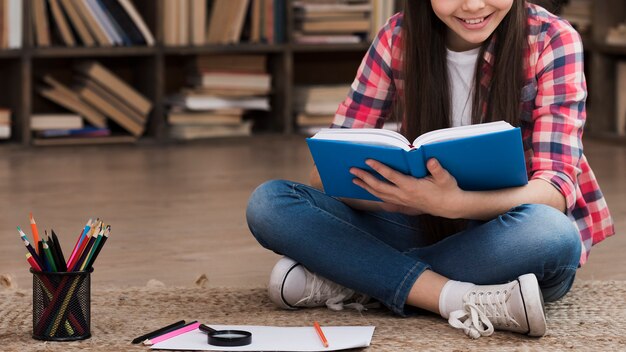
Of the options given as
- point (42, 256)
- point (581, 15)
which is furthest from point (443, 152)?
point (581, 15)

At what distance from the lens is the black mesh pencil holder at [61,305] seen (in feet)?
5.03

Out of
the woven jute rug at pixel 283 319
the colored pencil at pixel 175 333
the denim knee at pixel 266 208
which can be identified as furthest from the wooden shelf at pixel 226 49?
the colored pencil at pixel 175 333

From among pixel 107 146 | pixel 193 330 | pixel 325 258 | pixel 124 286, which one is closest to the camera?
pixel 193 330

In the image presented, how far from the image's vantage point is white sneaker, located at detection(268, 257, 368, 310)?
1.77m

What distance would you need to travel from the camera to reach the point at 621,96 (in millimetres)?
4262

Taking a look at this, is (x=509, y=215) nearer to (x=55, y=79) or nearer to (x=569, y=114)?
(x=569, y=114)

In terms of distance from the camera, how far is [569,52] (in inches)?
66.9

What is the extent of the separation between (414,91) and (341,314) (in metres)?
0.35

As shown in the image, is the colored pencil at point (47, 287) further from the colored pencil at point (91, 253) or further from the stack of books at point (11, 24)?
the stack of books at point (11, 24)

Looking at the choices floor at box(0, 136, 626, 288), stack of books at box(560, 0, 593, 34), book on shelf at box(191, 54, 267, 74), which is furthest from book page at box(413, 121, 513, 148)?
stack of books at box(560, 0, 593, 34)

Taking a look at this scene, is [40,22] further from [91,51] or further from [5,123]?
[5,123]

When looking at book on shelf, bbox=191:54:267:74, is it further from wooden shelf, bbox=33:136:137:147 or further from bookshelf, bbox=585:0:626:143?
bookshelf, bbox=585:0:626:143

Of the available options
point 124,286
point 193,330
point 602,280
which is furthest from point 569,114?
point 124,286

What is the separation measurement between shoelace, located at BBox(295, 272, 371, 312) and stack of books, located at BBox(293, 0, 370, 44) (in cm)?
253
